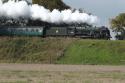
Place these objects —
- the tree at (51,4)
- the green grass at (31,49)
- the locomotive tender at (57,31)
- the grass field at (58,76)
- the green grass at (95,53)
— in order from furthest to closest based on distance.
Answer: the tree at (51,4) < the locomotive tender at (57,31) < the green grass at (31,49) < the green grass at (95,53) < the grass field at (58,76)

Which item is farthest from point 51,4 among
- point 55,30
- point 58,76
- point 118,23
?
point 58,76

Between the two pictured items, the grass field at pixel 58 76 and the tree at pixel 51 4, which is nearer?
the grass field at pixel 58 76

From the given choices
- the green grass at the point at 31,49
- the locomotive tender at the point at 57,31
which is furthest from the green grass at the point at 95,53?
the locomotive tender at the point at 57,31

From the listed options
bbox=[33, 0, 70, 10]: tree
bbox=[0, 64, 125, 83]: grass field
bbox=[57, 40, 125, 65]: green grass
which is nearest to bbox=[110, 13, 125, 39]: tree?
bbox=[33, 0, 70, 10]: tree

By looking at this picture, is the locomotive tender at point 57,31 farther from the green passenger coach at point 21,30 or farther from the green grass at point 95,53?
the green grass at point 95,53

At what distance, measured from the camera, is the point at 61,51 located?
3187 inches

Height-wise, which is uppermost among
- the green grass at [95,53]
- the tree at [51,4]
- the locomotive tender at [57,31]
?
the tree at [51,4]

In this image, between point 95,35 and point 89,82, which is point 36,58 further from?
point 89,82

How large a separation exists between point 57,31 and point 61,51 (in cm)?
1044

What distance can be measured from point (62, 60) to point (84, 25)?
61.0 feet

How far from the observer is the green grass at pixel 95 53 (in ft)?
248

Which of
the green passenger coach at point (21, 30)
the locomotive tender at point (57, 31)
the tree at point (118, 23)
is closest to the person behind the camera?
the locomotive tender at point (57, 31)

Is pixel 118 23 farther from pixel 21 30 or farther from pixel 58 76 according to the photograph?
pixel 58 76

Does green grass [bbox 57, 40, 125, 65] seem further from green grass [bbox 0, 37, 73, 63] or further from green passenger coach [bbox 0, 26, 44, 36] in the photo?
green passenger coach [bbox 0, 26, 44, 36]
